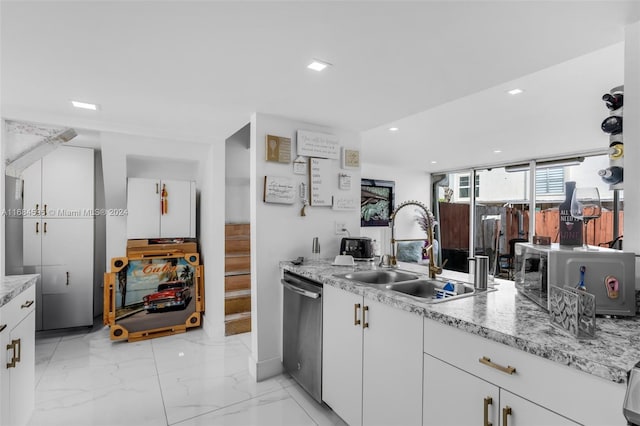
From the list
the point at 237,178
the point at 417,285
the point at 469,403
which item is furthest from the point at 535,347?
the point at 237,178

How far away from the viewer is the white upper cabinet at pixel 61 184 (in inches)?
137

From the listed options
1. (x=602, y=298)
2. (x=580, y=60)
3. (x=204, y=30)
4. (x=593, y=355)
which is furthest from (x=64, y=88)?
(x=580, y=60)

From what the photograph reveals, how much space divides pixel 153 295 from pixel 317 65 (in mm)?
3103

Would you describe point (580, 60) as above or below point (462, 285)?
above

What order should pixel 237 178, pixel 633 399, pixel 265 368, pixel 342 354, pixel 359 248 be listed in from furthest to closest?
pixel 237 178
pixel 359 248
pixel 265 368
pixel 342 354
pixel 633 399

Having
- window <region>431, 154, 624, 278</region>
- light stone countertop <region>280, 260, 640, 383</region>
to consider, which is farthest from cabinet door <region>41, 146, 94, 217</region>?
window <region>431, 154, 624, 278</region>

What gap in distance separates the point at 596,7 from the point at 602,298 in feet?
3.84

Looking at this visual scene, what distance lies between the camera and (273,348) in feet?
8.87

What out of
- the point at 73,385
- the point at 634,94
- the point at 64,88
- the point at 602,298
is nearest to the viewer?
the point at 602,298

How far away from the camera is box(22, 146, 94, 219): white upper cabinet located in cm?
348

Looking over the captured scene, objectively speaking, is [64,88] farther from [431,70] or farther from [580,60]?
[580,60]

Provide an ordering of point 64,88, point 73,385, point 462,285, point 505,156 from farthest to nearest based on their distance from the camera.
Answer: point 505,156, point 73,385, point 64,88, point 462,285

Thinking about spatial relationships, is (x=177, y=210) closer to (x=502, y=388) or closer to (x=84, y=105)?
(x=84, y=105)

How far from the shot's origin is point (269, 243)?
2.69 m
